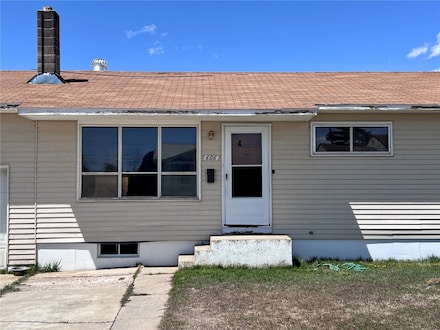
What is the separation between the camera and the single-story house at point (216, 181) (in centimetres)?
761

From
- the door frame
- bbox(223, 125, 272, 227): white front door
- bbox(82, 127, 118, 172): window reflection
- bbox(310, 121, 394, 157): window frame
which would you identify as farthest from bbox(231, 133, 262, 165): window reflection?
bbox(82, 127, 118, 172): window reflection

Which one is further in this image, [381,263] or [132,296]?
[381,263]

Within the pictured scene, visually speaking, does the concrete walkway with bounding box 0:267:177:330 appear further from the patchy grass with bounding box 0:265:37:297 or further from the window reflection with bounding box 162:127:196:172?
the window reflection with bounding box 162:127:196:172

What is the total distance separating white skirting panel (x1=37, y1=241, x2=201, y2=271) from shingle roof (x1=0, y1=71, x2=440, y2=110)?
2.73 m

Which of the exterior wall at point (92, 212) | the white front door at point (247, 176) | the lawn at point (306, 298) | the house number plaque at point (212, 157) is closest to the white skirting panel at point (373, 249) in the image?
the lawn at point (306, 298)

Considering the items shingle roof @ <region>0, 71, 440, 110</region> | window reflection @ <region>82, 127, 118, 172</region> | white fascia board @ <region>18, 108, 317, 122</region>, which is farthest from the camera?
window reflection @ <region>82, 127, 118, 172</region>

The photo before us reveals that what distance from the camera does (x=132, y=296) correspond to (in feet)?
18.8

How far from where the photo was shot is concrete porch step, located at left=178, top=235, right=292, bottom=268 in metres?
7.07

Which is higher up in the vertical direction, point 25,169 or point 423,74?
point 423,74

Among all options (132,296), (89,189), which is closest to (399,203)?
(132,296)

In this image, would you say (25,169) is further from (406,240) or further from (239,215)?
(406,240)

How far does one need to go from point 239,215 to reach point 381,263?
296cm

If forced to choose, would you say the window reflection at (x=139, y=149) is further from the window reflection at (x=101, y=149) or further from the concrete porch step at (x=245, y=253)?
the concrete porch step at (x=245, y=253)

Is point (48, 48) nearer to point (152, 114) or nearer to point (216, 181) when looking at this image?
point (152, 114)
